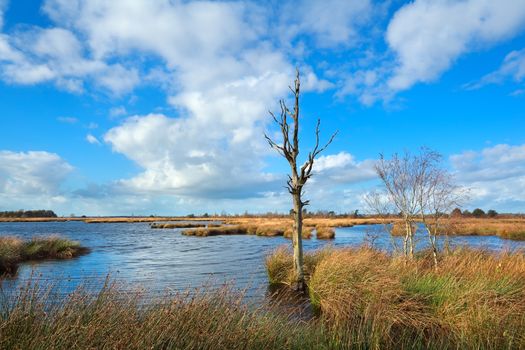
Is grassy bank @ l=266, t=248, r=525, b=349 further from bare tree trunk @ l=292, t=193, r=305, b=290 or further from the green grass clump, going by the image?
bare tree trunk @ l=292, t=193, r=305, b=290

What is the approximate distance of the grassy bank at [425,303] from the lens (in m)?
6.36

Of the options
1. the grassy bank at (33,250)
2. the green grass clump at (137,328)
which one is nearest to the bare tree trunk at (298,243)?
the green grass clump at (137,328)

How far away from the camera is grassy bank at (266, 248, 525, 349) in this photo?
6.36 metres

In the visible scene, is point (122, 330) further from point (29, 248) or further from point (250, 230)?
point (250, 230)

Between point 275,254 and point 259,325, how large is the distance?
10315mm

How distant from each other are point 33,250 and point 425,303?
82.1 feet

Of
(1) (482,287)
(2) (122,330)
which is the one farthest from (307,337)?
(1) (482,287)

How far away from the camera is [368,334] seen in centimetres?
646

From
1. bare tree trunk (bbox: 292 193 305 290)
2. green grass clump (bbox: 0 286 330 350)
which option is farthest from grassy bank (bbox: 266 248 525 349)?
bare tree trunk (bbox: 292 193 305 290)

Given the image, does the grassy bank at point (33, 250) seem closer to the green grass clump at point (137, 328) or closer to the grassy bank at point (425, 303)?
the green grass clump at point (137, 328)

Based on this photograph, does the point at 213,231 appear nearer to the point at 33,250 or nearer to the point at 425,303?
the point at 33,250

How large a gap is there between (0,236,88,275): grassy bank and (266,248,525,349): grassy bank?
698 inches

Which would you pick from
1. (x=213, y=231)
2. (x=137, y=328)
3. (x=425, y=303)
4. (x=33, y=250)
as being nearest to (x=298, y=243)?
(x=425, y=303)

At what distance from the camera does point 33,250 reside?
24812 mm
